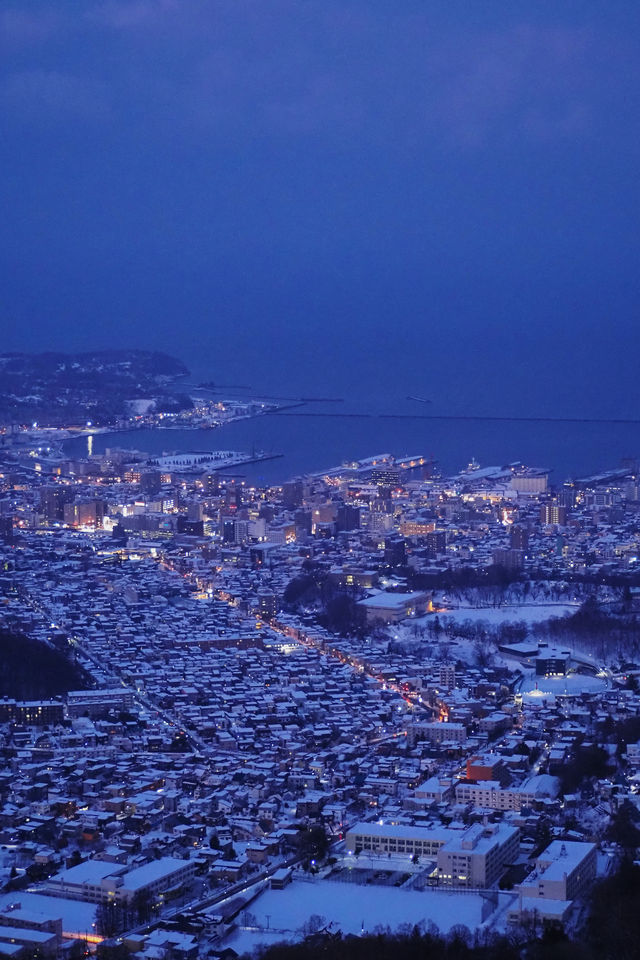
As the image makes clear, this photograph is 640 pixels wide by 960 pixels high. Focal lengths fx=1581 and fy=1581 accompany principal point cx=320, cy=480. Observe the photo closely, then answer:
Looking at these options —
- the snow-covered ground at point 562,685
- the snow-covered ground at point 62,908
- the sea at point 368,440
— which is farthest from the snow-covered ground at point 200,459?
the snow-covered ground at point 62,908

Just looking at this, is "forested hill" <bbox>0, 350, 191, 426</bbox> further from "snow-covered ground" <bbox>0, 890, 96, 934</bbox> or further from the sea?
"snow-covered ground" <bbox>0, 890, 96, 934</bbox>

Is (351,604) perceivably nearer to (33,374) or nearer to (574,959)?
(574,959)

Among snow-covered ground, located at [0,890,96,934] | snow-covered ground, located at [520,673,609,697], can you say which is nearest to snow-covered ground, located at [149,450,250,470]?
snow-covered ground, located at [520,673,609,697]

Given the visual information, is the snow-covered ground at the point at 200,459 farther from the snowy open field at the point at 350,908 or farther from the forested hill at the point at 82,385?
the snowy open field at the point at 350,908

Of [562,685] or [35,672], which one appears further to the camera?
[562,685]

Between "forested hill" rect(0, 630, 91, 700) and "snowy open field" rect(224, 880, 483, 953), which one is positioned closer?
"snowy open field" rect(224, 880, 483, 953)

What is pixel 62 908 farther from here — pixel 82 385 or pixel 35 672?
pixel 82 385

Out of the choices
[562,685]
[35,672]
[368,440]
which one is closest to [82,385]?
[368,440]

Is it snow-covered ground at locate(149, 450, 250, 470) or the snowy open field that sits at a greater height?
snow-covered ground at locate(149, 450, 250, 470)

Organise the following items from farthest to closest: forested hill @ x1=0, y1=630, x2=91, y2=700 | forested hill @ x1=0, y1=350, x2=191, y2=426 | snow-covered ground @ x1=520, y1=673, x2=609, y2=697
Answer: forested hill @ x1=0, y1=350, x2=191, y2=426
snow-covered ground @ x1=520, y1=673, x2=609, y2=697
forested hill @ x1=0, y1=630, x2=91, y2=700
